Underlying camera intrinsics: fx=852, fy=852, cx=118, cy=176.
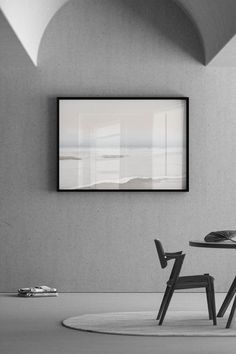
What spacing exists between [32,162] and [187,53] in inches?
84.2

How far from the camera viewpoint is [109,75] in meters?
9.59

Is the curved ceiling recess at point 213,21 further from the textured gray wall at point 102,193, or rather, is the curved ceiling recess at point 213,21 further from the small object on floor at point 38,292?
the small object on floor at point 38,292

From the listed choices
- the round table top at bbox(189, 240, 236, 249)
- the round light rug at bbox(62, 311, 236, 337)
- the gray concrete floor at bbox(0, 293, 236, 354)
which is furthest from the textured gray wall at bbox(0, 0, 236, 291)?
the round table top at bbox(189, 240, 236, 249)

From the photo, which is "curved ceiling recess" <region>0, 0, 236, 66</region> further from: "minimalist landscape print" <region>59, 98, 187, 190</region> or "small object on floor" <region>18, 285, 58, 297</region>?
"small object on floor" <region>18, 285, 58, 297</region>

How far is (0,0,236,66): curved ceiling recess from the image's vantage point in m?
7.93

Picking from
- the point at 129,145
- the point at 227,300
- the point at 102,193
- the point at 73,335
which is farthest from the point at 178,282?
the point at 129,145

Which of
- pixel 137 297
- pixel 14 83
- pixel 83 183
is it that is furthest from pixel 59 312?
pixel 14 83

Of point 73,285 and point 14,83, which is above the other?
point 14,83

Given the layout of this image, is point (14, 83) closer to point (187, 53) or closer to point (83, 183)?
point (83, 183)

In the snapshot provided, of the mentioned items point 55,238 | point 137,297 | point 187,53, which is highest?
point 187,53

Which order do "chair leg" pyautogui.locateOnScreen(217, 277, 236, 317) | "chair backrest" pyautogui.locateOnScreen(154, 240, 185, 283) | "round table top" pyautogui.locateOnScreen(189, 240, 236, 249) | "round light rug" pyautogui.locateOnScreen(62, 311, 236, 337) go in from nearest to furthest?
"round light rug" pyautogui.locateOnScreen(62, 311, 236, 337), "round table top" pyautogui.locateOnScreen(189, 240, 236, 249), "chair backrest" pyautogui.locateOnScreen(154, 240, 185, 283), "chair leg" pyautogui.locateOnScreen(217, 277, 236, 317)

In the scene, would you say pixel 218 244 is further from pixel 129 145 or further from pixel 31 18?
pixel 31 18

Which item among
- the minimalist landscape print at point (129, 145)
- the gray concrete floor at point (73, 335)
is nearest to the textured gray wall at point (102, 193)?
the minimalist landscape print at point (129, 145)

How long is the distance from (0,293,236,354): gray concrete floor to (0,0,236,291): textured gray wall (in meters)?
0.84
